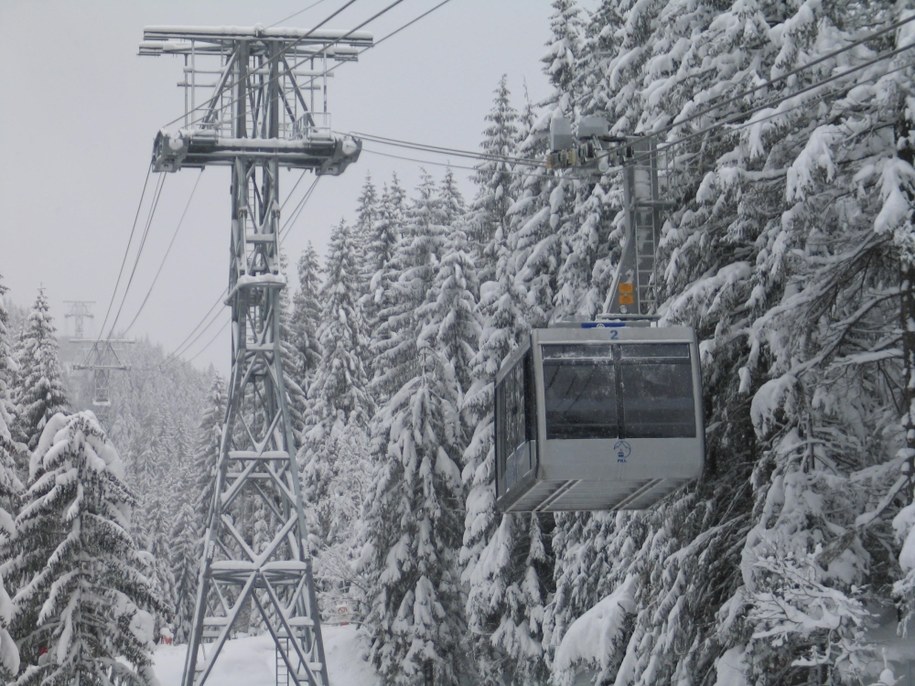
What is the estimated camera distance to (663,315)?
71.7ft

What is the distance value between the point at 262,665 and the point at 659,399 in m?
36.2

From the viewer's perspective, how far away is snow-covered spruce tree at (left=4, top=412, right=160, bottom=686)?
3105cm

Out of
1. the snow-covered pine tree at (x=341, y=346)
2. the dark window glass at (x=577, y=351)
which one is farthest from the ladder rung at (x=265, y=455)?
the snow-covered pine tree at (x=341, y=346)

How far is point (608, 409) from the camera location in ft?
65.4

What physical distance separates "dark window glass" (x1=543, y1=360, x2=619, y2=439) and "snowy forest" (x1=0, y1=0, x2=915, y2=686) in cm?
199

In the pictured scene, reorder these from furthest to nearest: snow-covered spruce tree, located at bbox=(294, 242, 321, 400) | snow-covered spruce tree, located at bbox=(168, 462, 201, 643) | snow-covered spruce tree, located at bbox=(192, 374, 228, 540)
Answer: snow-covered spruce tree, located at bbox=(168, 462, 201, 643)
snow-covered spruce tree, located at bbox=(192, 374, 228, 540)
snow-covered spruce tree, located at bbox=(294, 242, 321, 400)

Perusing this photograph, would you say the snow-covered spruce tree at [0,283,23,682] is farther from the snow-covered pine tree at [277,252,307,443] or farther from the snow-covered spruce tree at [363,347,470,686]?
the snow-covered pine tree at [277,252,307,443]

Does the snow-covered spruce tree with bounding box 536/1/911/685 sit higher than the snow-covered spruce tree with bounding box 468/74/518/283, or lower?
lower

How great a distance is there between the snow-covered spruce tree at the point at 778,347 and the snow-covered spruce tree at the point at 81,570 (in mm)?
11541

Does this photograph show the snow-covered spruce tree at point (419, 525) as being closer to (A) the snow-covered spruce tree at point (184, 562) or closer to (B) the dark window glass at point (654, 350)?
(B) the dark window glass at point (654, 350)

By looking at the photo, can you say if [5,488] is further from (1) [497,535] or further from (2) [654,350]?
(1) [497,535]

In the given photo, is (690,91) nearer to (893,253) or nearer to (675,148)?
(675,148)

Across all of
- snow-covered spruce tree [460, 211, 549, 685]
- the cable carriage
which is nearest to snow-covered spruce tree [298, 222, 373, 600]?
snow-covered spruce tree [460, 211, 549, 685]

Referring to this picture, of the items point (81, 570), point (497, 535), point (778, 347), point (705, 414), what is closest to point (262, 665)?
point (497, 535)
